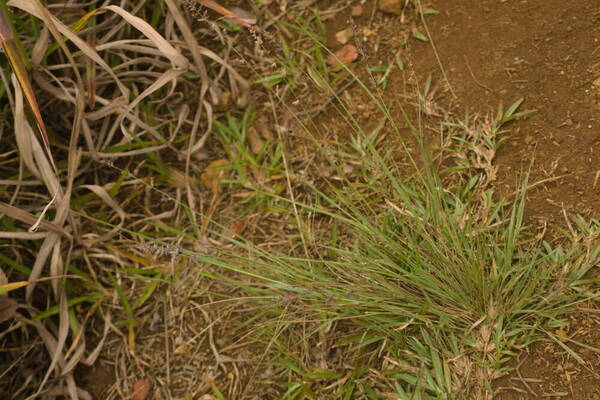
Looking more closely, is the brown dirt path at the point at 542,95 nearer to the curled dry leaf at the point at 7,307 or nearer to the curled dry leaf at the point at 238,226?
the curled dry leaf at the point at 238,226

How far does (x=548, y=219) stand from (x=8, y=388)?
5.60 ft

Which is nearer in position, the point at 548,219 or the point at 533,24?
the point at 548,219

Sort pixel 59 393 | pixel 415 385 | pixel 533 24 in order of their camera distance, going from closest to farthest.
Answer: pixel 415 385 → pixel 533 24 → pixel 59 393

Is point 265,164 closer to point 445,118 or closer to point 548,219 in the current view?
point 445,118

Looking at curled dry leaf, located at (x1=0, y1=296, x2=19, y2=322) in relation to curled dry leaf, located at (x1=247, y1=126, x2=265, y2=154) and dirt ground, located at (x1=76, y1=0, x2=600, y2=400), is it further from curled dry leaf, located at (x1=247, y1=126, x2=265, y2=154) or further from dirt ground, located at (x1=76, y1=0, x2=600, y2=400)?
curled dry leaf, located at (x1=247, y1=126, x2=265, y2=154)

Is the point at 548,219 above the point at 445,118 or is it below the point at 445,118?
below

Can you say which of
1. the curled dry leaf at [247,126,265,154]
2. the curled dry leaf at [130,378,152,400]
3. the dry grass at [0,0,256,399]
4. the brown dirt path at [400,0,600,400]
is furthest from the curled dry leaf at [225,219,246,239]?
the brown dirt path at [400,0,600,400]

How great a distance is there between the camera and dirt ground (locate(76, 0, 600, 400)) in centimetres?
138

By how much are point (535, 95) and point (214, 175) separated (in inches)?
40.9

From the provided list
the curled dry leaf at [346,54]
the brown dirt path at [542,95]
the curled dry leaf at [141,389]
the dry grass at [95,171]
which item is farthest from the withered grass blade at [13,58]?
the brown dirt path at [542,95]

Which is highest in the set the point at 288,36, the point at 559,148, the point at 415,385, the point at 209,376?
the point at 288,36

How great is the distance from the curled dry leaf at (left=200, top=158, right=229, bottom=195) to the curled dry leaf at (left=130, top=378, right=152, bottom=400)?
65 cm

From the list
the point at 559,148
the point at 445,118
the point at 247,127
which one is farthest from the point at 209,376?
the point at 559,148

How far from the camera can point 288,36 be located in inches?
80.6
